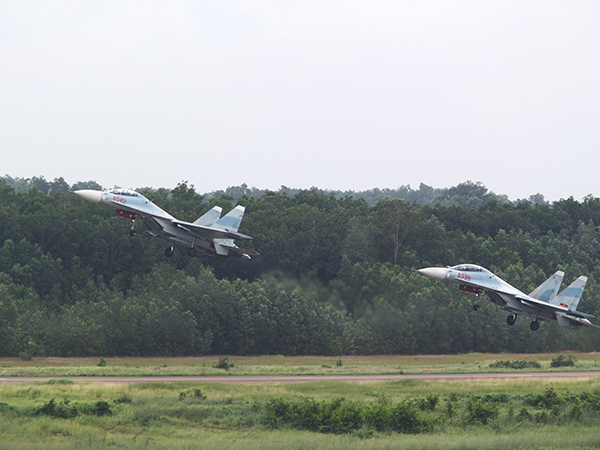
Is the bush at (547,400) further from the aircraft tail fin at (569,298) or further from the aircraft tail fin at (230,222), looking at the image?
the aircraft tail fin at (230,222)

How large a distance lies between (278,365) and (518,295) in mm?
24074

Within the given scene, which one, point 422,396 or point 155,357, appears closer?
point 422,396

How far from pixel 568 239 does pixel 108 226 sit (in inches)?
2793

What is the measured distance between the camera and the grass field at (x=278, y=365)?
182ft

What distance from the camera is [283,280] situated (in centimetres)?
7456

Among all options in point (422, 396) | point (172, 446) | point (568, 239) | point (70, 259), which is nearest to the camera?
point (172, 446)

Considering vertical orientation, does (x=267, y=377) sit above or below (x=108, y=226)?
below

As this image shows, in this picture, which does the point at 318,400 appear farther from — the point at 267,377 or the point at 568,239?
the point at 568,239

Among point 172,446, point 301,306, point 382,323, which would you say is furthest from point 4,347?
point 172,446

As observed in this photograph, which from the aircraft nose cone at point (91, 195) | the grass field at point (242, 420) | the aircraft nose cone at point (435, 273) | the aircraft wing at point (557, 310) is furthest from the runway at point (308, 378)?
the aircraft nose cone at point (91, 195)

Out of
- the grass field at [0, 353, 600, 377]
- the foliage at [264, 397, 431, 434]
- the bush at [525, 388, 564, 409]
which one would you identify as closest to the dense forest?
the grass field at [0, 353, 600, 377]

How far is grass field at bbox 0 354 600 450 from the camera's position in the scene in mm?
31281

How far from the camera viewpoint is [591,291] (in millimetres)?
92625

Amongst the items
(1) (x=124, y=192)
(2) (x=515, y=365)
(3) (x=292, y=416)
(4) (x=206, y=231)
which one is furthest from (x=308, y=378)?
(2) (x=515, y=365)
